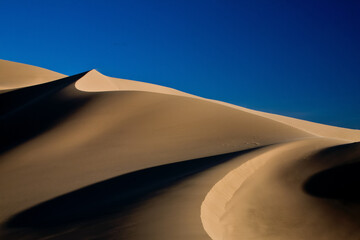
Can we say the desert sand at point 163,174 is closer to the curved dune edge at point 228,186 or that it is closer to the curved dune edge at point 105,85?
the curved dune edge at point 228,186

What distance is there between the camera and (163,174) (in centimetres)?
859

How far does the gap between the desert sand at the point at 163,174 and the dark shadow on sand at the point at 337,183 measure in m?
0.02

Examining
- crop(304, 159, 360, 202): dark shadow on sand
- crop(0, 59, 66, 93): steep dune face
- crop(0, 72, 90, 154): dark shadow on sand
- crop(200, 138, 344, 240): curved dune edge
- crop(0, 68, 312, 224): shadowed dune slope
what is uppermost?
crop(0, 59, 66, 93): steep dune face

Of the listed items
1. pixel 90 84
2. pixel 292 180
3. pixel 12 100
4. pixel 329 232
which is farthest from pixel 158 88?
pixel 329 232

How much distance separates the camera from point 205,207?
5.32 metres

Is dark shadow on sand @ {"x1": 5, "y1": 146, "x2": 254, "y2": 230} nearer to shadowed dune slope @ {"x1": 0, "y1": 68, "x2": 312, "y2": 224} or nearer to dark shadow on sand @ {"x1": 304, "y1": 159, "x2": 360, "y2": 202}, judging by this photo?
shadowed dune slope @ {"x1": 0, "y1": 68, "x2": 312, "y2": 224}

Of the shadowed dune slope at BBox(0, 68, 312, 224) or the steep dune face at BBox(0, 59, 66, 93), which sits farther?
the steep dune face at BBox(0, 59, 66, 93)

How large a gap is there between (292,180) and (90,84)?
15371 millimetres

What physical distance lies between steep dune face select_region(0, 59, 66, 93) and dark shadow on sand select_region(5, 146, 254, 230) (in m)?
22.7

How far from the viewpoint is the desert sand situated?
17.9ft

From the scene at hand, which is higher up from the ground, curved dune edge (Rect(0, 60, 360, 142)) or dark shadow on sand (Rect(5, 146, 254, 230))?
curved dune edge (Rect(0, 60, 360, 142))

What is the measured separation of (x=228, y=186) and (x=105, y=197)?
254 centimetres

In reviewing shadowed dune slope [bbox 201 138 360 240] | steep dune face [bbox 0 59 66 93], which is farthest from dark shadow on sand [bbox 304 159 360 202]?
steep dune face [bbox 0 59 66 93]

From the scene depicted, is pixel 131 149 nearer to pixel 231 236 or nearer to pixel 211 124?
pixel 211 124
